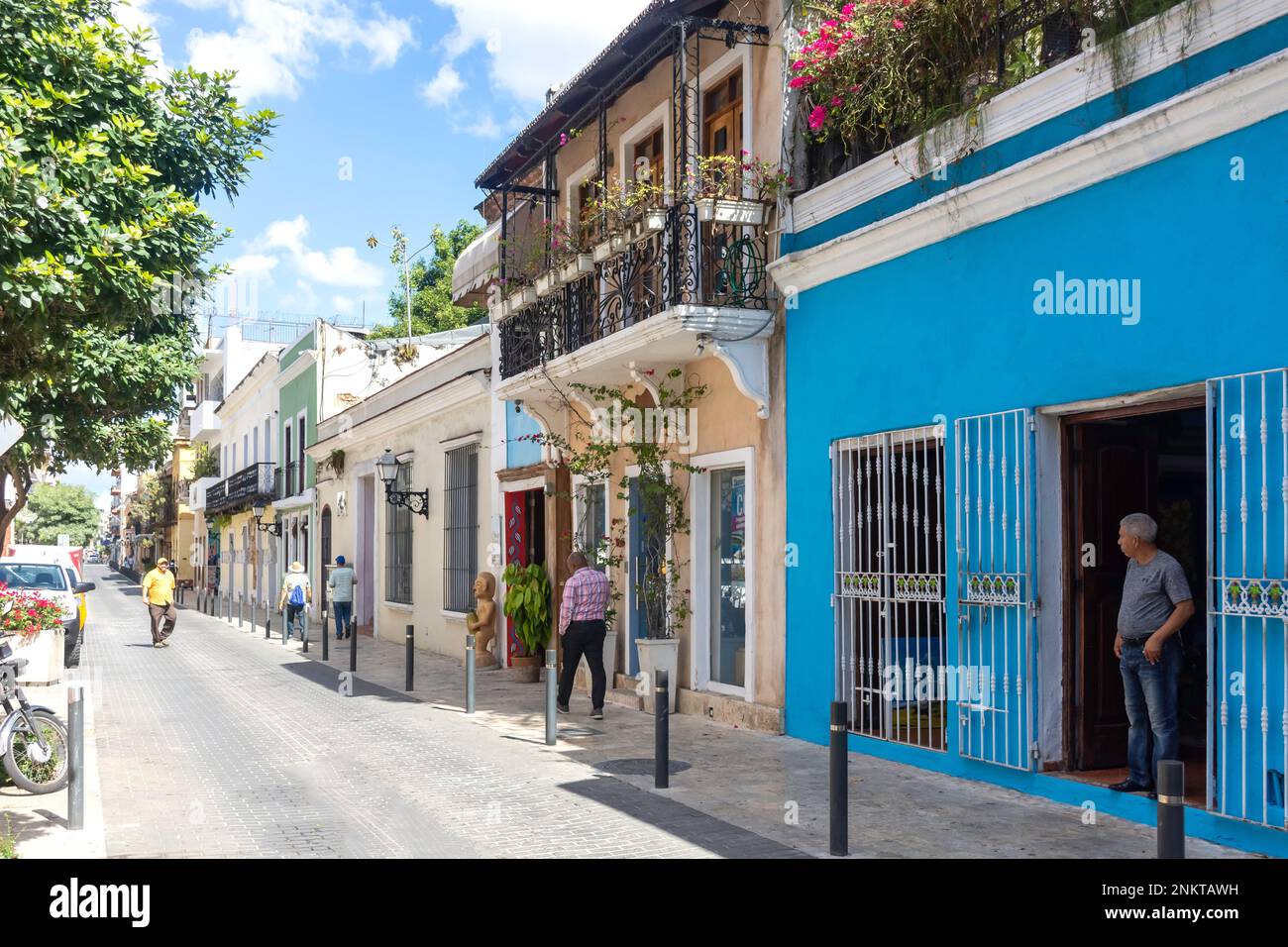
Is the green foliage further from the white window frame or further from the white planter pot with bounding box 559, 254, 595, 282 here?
the white planter pot with bounding box 559, 254, 595, 282

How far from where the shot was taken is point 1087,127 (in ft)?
25.5

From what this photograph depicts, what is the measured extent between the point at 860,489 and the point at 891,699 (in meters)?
1.75

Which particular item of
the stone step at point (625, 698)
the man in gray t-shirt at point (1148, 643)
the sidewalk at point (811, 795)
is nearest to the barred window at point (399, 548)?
the stone step at point (625, 698)

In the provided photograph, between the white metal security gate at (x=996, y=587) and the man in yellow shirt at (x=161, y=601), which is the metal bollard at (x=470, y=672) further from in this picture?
the man in yellow shirt at (x=161, y=601)

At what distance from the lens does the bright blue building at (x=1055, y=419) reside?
21.3ft

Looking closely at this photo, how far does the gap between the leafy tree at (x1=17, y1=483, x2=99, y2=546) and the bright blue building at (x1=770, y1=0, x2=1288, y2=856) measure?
111275 millimetres

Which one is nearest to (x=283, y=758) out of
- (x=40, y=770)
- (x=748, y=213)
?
(x=40, y=770)

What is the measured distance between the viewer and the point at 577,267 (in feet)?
43.2

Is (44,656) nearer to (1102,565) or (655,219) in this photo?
(655,219)

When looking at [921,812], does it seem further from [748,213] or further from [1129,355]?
[748,213]

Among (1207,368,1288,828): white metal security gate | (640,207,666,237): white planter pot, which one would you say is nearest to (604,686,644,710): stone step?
(640,207,666,237): white planter pot

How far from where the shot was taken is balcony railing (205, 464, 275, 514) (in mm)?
36844

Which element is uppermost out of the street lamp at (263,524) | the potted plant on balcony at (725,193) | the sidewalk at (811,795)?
the potted plant on balcony at (725,193)

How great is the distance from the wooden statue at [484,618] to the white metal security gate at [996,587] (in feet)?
32.7
